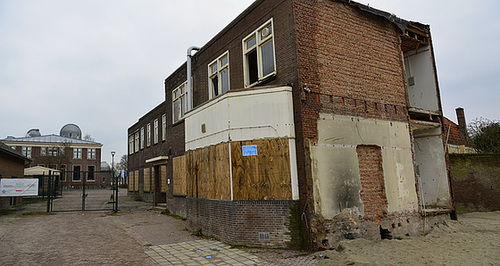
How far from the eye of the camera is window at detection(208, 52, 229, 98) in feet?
39.4

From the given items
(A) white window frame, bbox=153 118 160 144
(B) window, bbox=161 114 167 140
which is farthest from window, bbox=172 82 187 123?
(A) white window frame, bbox=153 118 160 144

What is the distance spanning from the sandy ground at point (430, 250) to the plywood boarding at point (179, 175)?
26.1 feet

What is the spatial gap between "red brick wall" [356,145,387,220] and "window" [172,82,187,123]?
9111mm

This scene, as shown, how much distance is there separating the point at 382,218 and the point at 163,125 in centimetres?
1467

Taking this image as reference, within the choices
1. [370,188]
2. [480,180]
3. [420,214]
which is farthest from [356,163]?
[480,180]

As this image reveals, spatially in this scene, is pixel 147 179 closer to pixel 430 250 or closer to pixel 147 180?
pixel 147 180

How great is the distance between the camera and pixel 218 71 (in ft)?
40.9

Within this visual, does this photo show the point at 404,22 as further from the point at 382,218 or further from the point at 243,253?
the point at 243,253

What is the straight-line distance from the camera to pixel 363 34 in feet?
33.4

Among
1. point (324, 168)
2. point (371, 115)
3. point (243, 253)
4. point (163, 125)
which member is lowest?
point (243, 253)

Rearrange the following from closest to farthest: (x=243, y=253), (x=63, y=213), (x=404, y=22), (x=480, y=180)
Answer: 1. (x=243, y=253)
2. (x=404, y=22)
3. (x=480, y=180)
4. (x=63, y=213)

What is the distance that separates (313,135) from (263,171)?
163cm

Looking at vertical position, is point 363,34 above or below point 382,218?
above

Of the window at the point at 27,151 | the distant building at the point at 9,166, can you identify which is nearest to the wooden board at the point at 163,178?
the distant building at the point at 9,166
